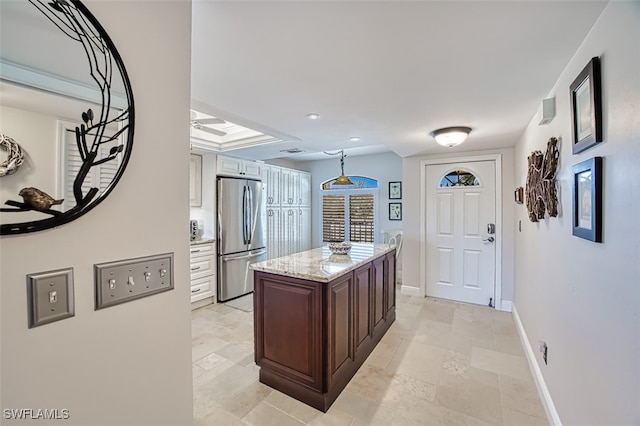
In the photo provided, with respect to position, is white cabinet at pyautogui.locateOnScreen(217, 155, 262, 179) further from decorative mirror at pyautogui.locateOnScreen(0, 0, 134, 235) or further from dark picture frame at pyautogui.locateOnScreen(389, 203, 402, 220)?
decorative mirror at pyautogui.locateOnScreen(0, 0, 134, 235)

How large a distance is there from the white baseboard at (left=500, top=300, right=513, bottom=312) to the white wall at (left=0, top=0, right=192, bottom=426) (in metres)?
4.03

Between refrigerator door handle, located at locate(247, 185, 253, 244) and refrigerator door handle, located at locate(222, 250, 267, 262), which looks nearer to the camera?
refrigerator door handle, located at locate(222, 250, 267, 262)

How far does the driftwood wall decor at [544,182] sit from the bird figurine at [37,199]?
7.74ft

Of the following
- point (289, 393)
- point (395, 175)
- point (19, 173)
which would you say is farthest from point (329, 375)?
point (395, 175)

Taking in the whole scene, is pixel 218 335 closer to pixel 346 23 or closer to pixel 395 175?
pixel 346 23

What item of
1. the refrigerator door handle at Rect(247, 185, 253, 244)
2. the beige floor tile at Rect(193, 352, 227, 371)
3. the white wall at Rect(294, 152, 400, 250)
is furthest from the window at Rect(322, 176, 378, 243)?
the beige floor tile at Rect(193, 352, 227, 371)

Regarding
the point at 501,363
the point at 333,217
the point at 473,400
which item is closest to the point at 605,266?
the point at 473,400

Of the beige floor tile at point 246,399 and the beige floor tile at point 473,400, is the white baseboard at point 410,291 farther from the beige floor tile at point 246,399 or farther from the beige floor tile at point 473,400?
the beige floor tile at point 246,399

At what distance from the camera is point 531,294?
249 cm

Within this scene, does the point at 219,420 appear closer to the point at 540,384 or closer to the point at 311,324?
the point at 311,324

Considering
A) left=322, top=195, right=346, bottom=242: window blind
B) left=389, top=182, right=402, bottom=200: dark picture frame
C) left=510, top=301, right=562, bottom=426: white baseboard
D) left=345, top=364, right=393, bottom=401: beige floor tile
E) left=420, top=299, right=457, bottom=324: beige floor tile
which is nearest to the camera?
left=510, top=301, right=562, bottom=426: white baseboard

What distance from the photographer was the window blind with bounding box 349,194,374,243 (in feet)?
18.1

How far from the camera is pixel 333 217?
591 cm

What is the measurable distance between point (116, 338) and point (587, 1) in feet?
6.78
